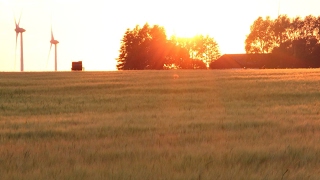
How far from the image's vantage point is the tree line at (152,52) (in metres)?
124

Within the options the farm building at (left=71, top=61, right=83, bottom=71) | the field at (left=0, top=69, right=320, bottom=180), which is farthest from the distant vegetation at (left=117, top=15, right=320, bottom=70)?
the field at (left=0, top=69, right=320, bottom=180)

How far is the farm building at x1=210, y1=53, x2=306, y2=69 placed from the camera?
377 feet

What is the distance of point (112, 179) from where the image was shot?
6680mm

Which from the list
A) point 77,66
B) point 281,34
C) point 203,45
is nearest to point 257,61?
point 281,34

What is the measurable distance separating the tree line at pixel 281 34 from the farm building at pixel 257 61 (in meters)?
1.95

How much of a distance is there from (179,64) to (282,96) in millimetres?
108812

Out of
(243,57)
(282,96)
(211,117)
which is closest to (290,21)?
(243,57)

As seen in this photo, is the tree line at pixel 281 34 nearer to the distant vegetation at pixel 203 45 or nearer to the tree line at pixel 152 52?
the distant vegetation at pixel 203 45

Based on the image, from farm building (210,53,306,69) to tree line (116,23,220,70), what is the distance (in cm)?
748

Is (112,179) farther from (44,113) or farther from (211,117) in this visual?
(44,113)

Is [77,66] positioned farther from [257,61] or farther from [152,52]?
[257,61]

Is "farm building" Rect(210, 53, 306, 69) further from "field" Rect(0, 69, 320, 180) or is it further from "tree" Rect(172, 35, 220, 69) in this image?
"field" Rect(0, 69, 320, 180)

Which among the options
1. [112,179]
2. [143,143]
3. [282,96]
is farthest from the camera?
[282,96]

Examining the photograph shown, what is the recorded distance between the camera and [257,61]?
128 metres
